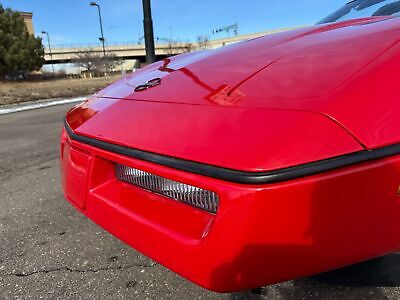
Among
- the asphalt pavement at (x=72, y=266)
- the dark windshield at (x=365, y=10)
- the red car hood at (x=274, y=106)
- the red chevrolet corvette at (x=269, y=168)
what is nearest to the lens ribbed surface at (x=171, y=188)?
the red chevrolet corvette at (x=269, y=168)

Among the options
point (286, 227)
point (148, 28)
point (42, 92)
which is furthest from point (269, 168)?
point (42, 92)

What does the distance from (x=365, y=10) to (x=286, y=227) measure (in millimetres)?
2119

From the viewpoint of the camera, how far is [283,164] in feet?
3.49

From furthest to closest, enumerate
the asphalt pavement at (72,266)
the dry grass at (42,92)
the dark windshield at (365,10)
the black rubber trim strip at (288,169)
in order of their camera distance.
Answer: the dry grass at (42,92)
the dark windshield at (365,10)
the asphalt pavement at (72,266)
the black rubber trim strip at (288,169)

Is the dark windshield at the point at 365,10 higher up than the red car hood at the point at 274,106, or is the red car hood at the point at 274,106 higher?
the dark windshield at the point at 365,10

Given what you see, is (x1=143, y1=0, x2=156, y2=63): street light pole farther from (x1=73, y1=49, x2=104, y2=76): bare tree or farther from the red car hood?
(x1=73, y1=49, x2=104, y2=76): bare tree

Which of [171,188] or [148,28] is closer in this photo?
[171,188]

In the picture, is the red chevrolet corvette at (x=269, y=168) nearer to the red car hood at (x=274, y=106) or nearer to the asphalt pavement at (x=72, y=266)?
the red car hood at (x=274, y=106)

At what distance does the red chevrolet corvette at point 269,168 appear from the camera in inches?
→ 42.1

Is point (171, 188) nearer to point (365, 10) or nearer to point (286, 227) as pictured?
point (286, 227)

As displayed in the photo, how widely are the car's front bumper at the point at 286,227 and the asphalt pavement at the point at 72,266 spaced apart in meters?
0.55

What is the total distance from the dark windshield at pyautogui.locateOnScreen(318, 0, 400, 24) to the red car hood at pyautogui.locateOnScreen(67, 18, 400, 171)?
785 mm

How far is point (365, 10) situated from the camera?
8.29ft

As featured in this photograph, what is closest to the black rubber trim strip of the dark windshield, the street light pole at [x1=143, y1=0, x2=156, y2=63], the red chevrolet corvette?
the red chevrolet corvette
